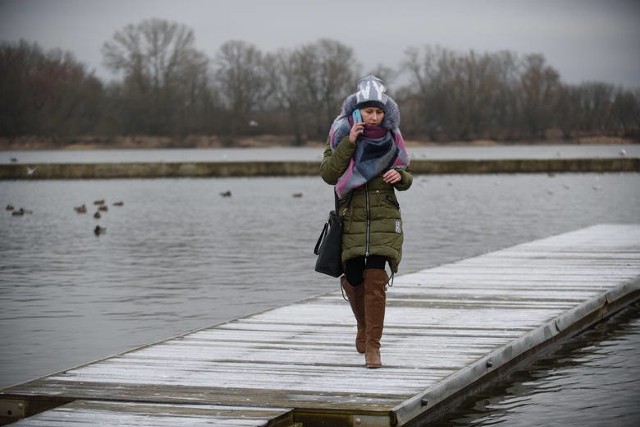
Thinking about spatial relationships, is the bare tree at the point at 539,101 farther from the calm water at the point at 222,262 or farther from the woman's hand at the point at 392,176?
the woman's hand at the point at 392,176

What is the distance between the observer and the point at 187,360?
10398mm

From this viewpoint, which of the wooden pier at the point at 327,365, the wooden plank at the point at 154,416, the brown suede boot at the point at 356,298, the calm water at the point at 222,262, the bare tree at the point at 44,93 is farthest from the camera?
the bare tree at the point at 44,93

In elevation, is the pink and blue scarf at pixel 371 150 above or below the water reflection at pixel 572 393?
above

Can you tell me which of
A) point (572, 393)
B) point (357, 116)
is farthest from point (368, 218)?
point (572, 393)

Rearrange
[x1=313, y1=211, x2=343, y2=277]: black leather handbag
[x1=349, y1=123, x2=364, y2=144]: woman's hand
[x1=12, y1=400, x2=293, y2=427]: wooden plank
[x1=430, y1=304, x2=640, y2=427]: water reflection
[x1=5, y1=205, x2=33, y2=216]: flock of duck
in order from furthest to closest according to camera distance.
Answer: [x1=5, y1=205, x2=33, y2=216]: flock of duck → [x1=430, y1=304, x2=640, y2=427]: water reflection → [x1=313, y1=211, x2=343, y2=277]: black leather handbag → [x1=349, y1=123, x2=364, y2=144]: woman's hand → [x1=12, y1=400, x2=293, y2=427]: wooden plank

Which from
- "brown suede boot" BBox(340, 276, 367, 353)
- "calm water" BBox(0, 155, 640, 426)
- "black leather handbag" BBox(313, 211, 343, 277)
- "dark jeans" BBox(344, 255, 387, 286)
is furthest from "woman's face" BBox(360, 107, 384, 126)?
"calm water" BBox(0, 155, 640, 426)

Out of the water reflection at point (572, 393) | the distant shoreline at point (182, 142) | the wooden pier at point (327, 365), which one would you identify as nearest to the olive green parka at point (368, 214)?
the wooden pier at point (327, 365)

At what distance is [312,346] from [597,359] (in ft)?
11.5

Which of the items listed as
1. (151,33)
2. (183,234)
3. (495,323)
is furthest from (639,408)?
(151,33)

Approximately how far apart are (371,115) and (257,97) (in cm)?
12613

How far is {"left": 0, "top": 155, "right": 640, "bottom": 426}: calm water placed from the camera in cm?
1216

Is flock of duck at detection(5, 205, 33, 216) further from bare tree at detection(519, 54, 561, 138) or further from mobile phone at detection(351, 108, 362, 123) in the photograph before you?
bare tree at detection(519, 54, 561, 138)

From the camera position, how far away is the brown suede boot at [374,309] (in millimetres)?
9648

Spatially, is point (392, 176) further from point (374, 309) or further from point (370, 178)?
point (374, 309)
